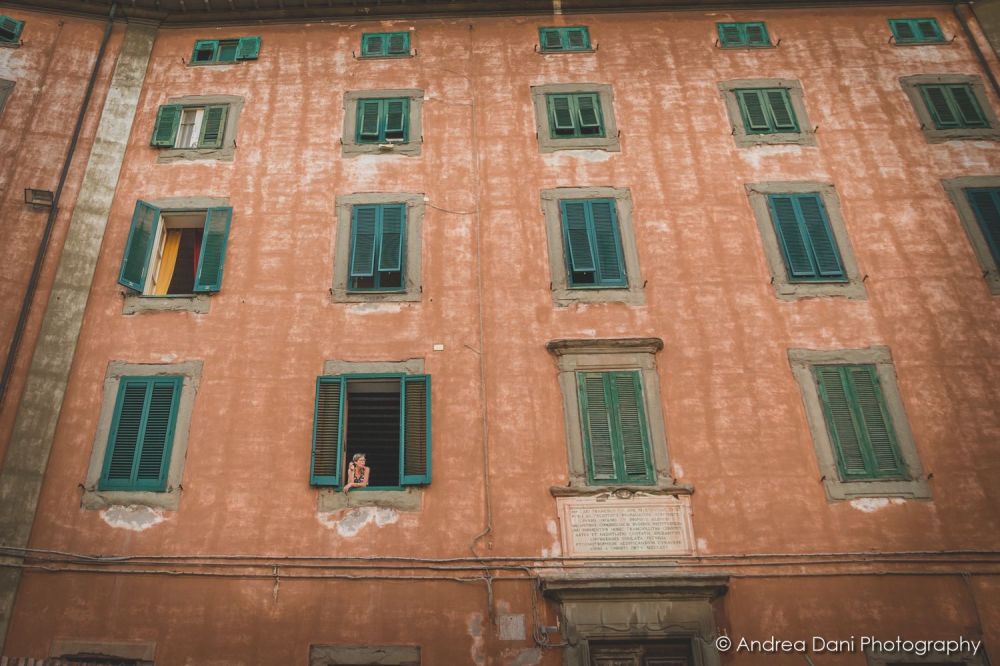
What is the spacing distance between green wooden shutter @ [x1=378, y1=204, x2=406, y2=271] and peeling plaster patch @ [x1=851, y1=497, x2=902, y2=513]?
737 cm

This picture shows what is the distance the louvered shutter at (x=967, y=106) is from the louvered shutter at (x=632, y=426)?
8166mm

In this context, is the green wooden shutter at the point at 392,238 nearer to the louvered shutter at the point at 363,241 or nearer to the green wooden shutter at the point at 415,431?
the louvered shutter at the point at 363,241

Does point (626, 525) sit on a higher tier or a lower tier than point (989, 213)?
lower

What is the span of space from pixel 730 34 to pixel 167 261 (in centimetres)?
1137

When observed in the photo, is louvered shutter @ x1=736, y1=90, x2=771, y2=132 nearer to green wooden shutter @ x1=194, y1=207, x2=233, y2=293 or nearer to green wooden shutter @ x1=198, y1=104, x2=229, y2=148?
green wooden shutter @ x1=194, y1=207, x2=233, y2=293

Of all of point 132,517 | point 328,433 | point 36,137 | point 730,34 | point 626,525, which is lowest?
point 626,525

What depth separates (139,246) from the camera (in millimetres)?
12203

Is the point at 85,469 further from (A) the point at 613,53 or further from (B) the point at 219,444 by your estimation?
(A) the point at 613,53

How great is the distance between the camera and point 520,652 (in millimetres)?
9445

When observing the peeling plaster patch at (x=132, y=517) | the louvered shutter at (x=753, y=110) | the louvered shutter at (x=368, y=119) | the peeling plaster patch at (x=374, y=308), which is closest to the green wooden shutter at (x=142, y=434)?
the peeling plaster patch at (x=132, y=517)

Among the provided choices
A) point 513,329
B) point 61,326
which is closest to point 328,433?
point 513,329

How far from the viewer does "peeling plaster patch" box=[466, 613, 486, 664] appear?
371 inches

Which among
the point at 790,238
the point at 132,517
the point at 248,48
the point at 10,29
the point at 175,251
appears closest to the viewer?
the point at 132,517

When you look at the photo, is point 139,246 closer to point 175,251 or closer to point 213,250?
point 175,251
